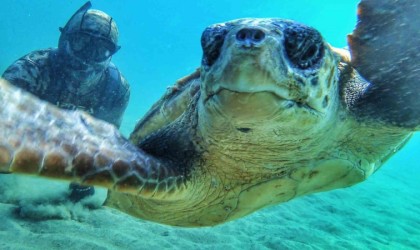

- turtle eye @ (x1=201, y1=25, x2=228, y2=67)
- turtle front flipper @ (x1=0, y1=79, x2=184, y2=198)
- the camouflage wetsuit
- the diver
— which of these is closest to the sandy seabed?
the diver

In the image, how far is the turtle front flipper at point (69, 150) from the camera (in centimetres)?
157

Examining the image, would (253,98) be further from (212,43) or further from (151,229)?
(151,229)

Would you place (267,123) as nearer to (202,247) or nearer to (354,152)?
(354,152)

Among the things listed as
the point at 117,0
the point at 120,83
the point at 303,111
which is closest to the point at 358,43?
the point at 303,111

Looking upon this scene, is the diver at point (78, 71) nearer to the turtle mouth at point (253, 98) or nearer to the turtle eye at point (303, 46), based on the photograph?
the turtle mouth at point (253, 98)

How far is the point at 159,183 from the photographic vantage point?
2.10 metres

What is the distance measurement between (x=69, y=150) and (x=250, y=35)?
45.7 inches

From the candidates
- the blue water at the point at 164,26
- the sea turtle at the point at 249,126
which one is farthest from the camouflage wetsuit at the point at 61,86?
the blue water at the point at 164,26

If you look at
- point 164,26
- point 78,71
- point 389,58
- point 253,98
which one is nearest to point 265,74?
point 253,98

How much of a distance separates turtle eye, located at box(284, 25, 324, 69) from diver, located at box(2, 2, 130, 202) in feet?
13.7

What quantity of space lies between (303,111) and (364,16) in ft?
5.21

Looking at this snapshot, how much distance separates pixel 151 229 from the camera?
431 cm

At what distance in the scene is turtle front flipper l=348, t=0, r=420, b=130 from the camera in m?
2.49

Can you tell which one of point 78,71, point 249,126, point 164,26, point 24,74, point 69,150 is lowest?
point 69,150
